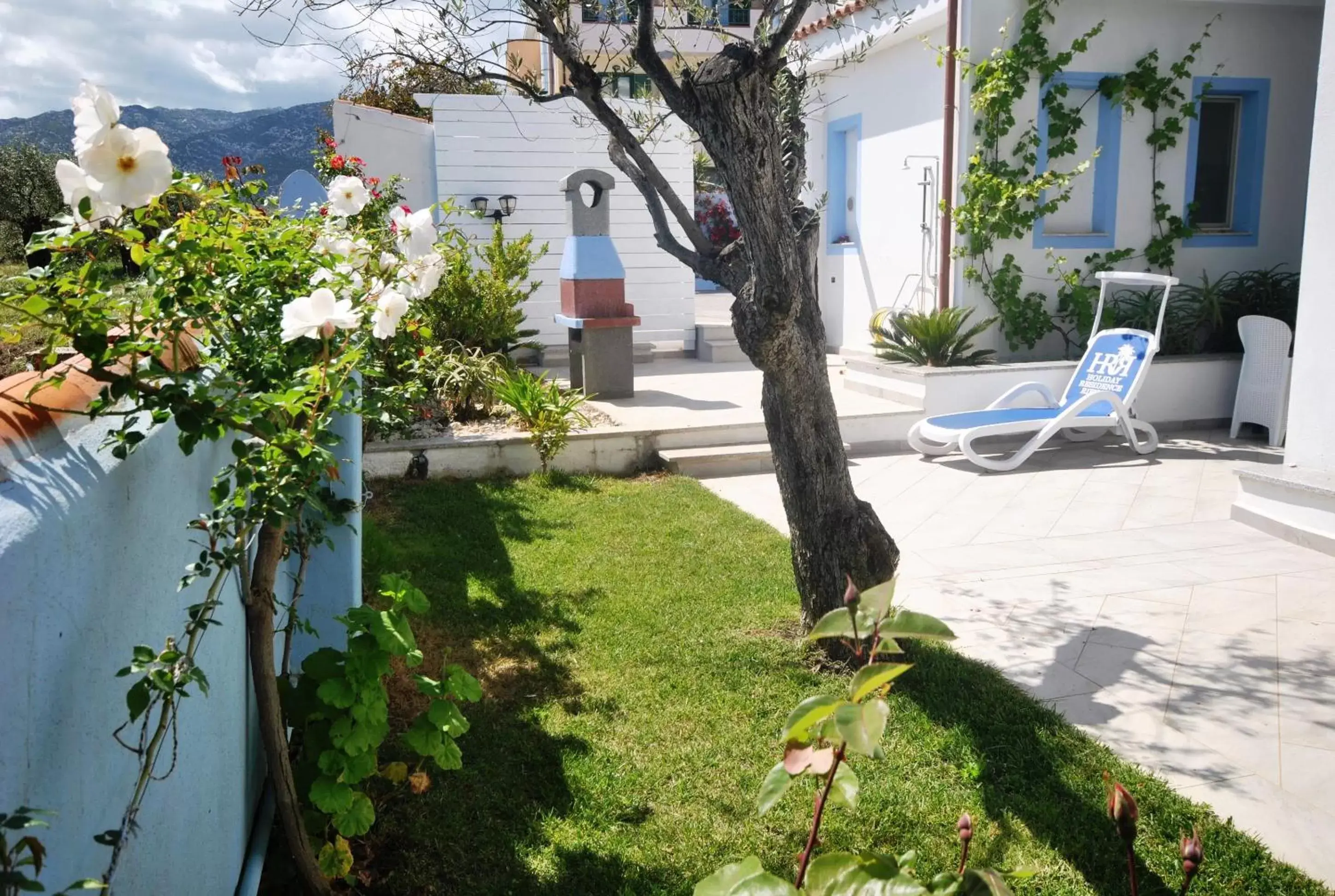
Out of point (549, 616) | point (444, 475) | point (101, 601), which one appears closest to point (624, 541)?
point (549, 616)

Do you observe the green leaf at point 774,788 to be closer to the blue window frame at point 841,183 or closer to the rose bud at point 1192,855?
the rose bud at point 1192,855

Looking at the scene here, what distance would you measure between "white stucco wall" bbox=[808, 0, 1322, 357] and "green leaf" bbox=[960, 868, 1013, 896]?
9156mm

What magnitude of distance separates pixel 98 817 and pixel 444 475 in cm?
621

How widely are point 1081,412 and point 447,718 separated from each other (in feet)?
21.7

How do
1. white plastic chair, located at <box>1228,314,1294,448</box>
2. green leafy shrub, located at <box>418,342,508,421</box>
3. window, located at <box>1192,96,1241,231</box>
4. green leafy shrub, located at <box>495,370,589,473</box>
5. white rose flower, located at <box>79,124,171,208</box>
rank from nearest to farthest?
white rose flower, located at <box>79,124,171,208</box>, green leafy shrub, located at <box>495,370,589,473</box>, green leafy shrub, located at <box>418,342,508,421</box>, white plastic chair, located at <box>1228,314,1294,448</box>, window, located at <box>1192,96,1241,231</box>

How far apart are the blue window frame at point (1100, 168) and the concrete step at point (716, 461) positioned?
391 cm

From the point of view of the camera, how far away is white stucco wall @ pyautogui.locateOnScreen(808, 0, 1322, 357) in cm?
966

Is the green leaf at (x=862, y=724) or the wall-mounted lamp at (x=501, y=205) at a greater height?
the wall-mounted lamp at (x=501, y=205)

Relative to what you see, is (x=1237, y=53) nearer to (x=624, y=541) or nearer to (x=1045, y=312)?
(x=1045, y=312)

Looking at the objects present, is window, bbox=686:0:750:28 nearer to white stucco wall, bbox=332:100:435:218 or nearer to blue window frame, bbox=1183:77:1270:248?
blue window frame, bbox=1183:77:1270:248

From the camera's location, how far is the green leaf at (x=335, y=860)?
9.04 ft

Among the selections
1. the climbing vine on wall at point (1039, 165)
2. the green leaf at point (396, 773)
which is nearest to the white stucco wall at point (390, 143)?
the climbing vine on wall at point (1039, 165)

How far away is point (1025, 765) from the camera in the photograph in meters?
3.46

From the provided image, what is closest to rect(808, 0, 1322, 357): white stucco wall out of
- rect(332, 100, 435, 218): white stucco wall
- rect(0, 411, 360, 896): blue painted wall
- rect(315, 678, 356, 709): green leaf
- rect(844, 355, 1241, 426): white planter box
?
rect(844, 355, 1241, 426): white planter box
